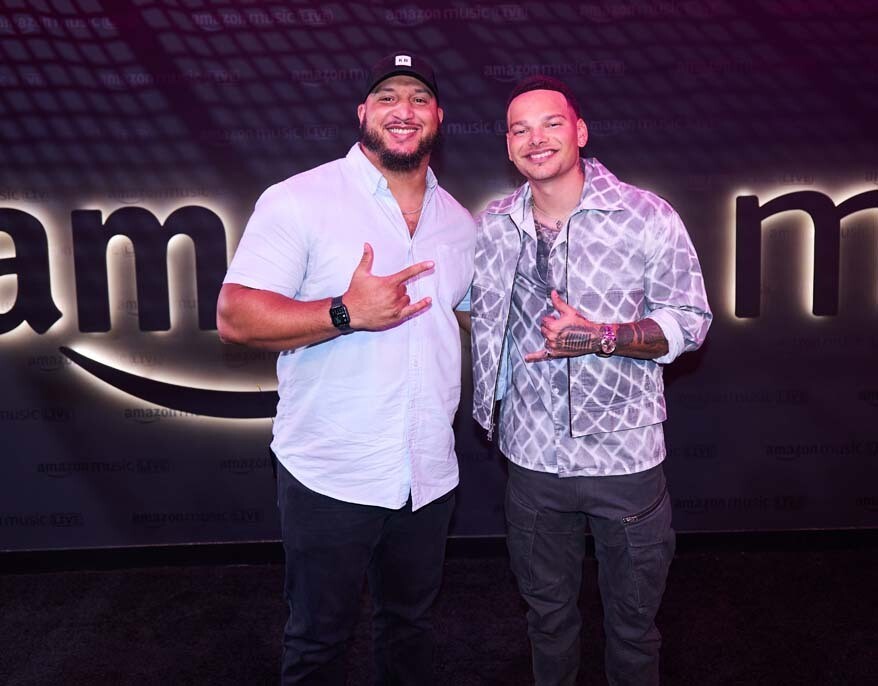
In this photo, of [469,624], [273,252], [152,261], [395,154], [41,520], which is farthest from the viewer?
[41,520]

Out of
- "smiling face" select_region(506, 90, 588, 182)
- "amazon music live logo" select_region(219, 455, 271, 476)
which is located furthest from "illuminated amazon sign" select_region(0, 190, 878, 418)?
"smiling face" select_region(506, 90, 588, 182)

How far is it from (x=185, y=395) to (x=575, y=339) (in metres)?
2.27

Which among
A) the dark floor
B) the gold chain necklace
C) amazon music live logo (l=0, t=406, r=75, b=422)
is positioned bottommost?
the dark floor

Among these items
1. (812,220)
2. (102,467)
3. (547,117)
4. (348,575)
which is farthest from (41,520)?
(812,220)

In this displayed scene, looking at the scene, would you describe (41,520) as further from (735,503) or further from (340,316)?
(735,503)

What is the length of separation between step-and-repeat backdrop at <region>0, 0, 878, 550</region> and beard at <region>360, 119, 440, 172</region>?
1432 mm

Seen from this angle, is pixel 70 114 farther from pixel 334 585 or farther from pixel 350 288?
pixel 334 585

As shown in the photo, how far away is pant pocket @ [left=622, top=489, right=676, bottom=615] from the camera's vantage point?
187 centimetres

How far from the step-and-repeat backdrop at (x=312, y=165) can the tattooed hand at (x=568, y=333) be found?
1699mm

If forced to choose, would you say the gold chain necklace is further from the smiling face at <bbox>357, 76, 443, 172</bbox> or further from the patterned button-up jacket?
the smiling face at <bbox>357, 76, 443, 172</bbox>

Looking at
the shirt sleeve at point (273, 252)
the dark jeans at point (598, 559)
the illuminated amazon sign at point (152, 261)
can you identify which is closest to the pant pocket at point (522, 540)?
the dark jeans at point (598, 559)

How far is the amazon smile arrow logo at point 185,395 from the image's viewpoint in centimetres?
338

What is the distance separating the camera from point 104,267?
131 inches

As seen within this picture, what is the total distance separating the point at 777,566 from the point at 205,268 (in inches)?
117
